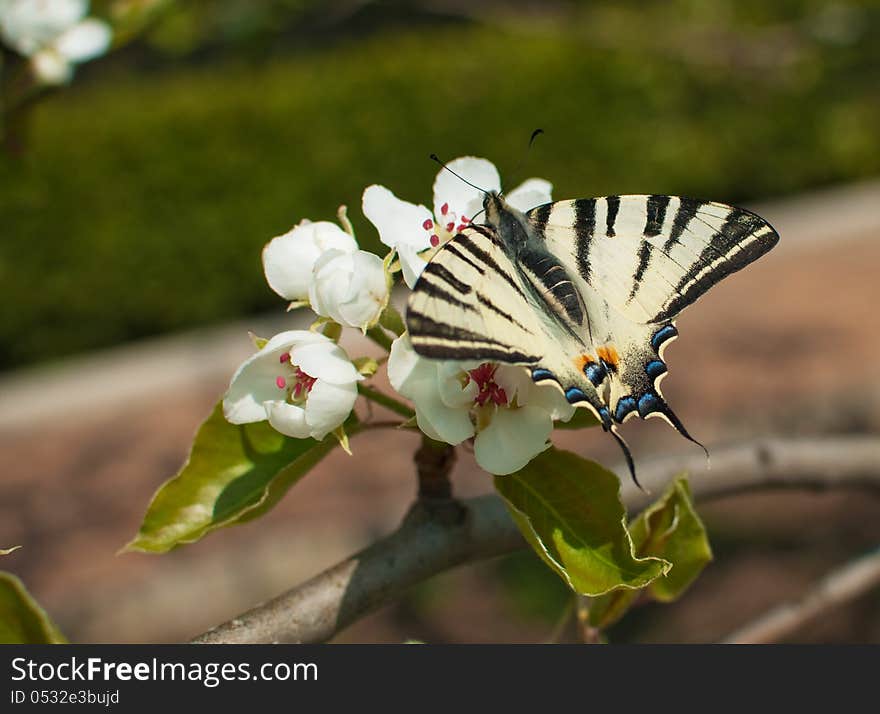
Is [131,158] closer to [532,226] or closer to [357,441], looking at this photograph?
[357,441]

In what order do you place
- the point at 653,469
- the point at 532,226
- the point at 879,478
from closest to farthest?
1. the point at 532,226
2. the point at 653,469
3. the point at 879,478

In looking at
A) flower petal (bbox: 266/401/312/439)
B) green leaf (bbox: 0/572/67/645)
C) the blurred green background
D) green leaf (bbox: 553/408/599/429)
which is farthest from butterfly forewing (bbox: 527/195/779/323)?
the blurred green background

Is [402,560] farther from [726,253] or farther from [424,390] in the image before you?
[726,253]

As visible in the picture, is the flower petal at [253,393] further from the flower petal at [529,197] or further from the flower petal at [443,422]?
the flower petal at [529,197]

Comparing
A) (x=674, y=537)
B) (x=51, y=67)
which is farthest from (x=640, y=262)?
(x=51, y=67)

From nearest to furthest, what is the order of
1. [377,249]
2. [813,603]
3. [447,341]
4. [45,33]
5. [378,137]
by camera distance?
[447,341] < [813,603] < [45,33] < [377,249] < [378,137]

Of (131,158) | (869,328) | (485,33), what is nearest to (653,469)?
(869,328)

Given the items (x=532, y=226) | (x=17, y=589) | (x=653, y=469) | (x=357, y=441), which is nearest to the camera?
(x=17, y=589)
